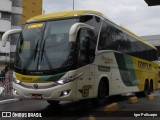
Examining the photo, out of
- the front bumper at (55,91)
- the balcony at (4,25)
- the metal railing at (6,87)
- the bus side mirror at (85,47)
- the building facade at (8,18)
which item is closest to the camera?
the front bumper at (55,91)

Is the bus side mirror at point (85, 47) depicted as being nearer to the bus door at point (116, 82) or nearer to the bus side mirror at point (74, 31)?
the bus side mirror at point (74, 31)

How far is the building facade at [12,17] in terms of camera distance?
49.4 m

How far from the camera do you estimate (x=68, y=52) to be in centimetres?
1145

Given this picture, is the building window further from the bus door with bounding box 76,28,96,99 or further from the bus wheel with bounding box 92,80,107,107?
the bus door with bounding box 76,28,96,99

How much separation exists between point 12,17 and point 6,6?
3.21m

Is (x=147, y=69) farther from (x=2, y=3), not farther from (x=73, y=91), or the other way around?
(x=2, y=3)

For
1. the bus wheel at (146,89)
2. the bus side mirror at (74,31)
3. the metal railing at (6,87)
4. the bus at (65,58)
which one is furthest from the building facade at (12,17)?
the bus side mirror at (74,31)

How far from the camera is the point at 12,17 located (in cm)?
5356

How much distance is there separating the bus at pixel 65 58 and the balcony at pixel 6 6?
122ft

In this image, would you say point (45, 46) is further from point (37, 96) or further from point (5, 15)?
point (5, 15)

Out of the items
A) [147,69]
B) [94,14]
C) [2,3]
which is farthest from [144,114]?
[2,3]

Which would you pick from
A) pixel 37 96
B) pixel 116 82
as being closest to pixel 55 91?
pixel 37 96

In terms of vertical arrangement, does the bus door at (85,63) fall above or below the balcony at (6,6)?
below

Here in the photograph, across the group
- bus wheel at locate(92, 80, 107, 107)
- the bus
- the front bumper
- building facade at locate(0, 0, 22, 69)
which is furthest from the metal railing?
building facade at locate(0, 0, 22, 69)
